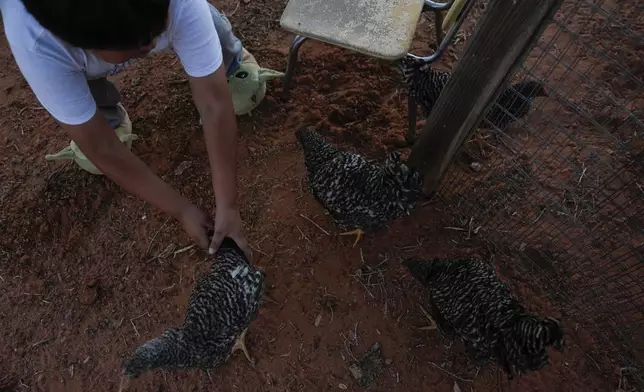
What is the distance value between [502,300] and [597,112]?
179cm

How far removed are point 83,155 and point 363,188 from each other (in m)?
1.97

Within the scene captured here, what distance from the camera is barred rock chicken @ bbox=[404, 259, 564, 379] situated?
7.06ft

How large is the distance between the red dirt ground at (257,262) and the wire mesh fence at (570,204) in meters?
0.15

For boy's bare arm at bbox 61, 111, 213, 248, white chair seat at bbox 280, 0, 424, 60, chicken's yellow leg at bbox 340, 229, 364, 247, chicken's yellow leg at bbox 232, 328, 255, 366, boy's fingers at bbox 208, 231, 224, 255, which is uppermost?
white chair seat at bbox 280, 0, 424, 60

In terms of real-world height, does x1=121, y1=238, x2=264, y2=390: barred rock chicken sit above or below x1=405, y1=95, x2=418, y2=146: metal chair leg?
below

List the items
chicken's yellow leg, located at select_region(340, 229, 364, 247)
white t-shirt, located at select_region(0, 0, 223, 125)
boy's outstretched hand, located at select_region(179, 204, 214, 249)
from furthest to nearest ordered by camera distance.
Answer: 1. chicken's yellow leg, located at select_region(340, 229, 364, 247)
2. boy's outstretched hand, located at select_region(179, 204, 214, 249)
3. white t-shirt, located at select_region(0, 0, 223, 125)

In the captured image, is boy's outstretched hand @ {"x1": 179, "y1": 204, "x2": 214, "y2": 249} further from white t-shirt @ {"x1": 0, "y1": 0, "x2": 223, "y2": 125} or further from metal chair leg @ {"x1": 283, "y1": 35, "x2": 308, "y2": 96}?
metal chair leg @ {"x1": 283, "y1": 35, "x2": 308, "y2": 96}

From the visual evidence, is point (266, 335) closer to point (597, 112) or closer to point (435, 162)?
point (435, 162)

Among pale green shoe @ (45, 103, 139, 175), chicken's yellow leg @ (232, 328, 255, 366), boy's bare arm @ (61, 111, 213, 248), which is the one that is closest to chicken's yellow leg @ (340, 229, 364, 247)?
chicken's yellow leg @ (232, 328, 255, 366)

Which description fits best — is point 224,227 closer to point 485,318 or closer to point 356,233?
point 356,233

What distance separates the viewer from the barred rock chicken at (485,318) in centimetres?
215

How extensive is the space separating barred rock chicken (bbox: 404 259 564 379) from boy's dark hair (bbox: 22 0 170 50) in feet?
6.46

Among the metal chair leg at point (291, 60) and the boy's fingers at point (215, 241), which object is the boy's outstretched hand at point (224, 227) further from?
the metal chair leg at point (291, 60)

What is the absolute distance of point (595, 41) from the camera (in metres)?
3.57
